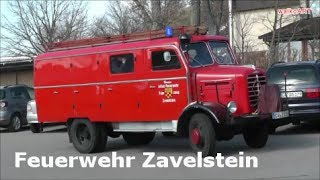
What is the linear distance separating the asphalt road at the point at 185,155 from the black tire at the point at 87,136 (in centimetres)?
23

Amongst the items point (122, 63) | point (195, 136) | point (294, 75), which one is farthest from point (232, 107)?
point (294, 75)

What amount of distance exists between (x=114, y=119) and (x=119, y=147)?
1821mm

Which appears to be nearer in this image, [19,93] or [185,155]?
[185,155]

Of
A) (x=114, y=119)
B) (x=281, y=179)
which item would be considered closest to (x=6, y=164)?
(x=114, y=119)

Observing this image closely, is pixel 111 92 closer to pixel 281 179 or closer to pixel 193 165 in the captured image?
pixel 193 165

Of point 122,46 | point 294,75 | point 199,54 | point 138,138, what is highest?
point 122,46

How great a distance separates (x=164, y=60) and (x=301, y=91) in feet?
15.0

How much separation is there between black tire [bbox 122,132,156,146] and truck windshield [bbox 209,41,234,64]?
314 cm

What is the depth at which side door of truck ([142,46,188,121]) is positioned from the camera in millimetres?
11977

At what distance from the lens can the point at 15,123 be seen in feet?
73.0

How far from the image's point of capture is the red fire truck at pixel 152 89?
1167 cm

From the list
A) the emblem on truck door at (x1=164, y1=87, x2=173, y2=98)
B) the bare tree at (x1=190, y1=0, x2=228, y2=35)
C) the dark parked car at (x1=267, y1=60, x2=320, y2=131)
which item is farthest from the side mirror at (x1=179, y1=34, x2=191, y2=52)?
the bare tree at (x1=190, y1=0, x2=228, y2=35)

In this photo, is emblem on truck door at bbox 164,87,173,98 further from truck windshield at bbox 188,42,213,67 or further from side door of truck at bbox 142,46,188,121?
truck windshield at bbox 188,42,213,67

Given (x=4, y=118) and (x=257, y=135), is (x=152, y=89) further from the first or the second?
(x=4, y=118)
